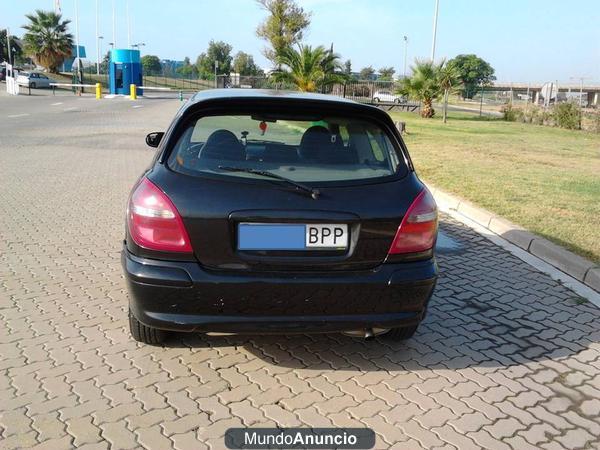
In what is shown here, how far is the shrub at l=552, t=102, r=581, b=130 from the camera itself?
2662 cm

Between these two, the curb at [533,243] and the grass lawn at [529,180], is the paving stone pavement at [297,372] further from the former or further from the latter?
the grass lawn at [529,180]

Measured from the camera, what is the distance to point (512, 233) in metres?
6.47

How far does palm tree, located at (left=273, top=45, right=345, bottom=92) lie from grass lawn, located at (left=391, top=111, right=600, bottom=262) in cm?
803

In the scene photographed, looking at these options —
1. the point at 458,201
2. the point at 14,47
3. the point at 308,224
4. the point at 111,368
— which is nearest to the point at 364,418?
the point at 308,224

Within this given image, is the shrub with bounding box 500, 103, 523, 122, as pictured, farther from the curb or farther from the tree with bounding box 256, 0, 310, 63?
the curb

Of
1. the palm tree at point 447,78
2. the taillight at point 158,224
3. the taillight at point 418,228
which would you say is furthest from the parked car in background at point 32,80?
the taillight at point 418,228

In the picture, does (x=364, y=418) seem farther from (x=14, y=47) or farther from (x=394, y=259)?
(x=14, y=47)

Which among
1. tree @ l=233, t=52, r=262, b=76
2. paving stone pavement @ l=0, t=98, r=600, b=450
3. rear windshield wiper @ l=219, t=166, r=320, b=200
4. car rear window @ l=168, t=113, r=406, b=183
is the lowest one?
paving stone pavement @ l=0, t=98, r=600, b=450

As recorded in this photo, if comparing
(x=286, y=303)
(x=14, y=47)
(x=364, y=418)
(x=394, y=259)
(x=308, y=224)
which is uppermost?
(x=14, y=47)

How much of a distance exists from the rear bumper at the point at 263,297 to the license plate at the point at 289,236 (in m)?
0.15

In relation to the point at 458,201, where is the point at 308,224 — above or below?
above

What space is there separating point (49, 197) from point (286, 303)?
5.98 m

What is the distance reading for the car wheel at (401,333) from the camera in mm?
3580

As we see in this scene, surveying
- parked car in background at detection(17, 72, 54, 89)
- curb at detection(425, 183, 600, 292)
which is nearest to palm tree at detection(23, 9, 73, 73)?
parked car in background at detection(17, 72, 54, 89)
